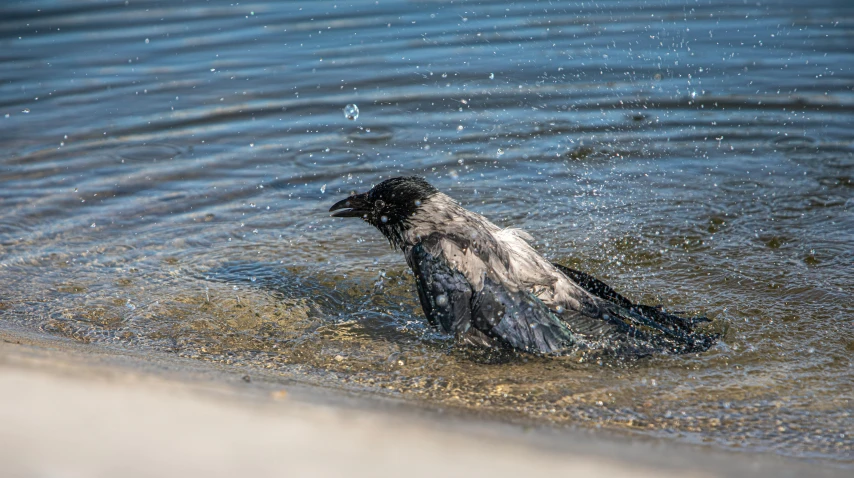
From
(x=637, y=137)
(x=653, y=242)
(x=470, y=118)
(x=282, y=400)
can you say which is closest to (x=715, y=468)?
(x=282, y=400)

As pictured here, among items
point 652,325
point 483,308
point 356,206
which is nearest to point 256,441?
point 483,308

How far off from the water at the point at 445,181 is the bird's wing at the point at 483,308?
157mm

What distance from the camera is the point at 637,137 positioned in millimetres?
8961

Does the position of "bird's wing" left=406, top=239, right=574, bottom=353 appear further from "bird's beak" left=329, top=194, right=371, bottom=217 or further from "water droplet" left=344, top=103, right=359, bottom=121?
"water droplet" left=344, top=103, right=359, bottom=121

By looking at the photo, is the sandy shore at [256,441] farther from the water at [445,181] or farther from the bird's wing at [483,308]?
the bird's wing at [483,308]

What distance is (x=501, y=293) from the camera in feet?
17.8

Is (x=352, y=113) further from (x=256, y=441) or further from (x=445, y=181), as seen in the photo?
(x=256, y=441)

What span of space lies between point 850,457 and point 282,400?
2.53 meters

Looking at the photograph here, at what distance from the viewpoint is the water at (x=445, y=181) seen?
4996 millimetres

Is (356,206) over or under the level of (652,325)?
over

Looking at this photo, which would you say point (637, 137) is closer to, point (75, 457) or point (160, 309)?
point (160, 309)

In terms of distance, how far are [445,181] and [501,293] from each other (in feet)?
9.26

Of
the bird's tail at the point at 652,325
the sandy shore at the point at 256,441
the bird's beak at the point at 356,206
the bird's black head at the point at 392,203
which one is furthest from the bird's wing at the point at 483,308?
the sandy shore at the point at 256,441

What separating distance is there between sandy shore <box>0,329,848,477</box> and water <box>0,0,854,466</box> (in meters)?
0.88
